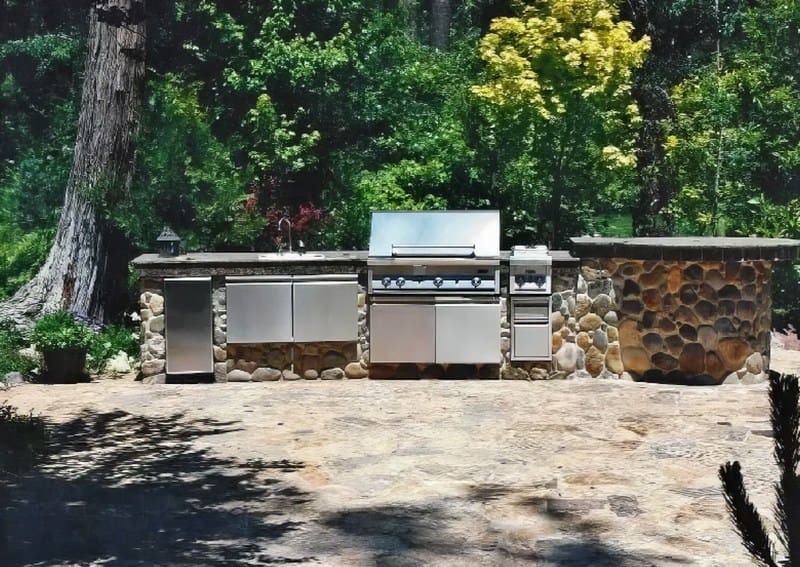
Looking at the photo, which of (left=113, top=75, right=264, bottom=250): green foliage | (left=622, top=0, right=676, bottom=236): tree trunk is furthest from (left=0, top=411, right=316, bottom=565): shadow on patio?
(left=622, top=0, right=676, bottom=236): tree trunk

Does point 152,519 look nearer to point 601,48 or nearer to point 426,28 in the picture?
point 601,48

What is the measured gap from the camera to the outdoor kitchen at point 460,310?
27.8 ft

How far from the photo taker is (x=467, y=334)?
862cm

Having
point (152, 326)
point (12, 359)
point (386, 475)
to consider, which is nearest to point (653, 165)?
point (152, 326)

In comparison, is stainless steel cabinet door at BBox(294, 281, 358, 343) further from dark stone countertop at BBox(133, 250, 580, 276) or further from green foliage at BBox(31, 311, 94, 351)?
green foliage at BBox(31, 311, 94, 351)

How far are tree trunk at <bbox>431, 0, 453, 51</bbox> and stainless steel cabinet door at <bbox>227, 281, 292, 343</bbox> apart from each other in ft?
37.6

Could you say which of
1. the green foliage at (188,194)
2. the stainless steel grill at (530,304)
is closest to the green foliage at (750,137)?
the stainless steel grill at (530,304)

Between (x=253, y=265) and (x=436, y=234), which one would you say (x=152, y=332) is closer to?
(x=253, y=265)

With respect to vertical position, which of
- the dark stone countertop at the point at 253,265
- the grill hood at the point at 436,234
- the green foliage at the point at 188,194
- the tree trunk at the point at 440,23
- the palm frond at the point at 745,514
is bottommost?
the palm frond at the point at 745,514

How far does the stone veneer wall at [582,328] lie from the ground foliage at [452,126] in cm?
306

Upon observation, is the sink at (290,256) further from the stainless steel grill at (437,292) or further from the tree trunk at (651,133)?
the tree trunk at (651,133)

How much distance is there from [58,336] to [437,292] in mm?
3055

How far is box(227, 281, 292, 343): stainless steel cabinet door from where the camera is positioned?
28.2 ft

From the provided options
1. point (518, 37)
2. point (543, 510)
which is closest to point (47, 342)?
point (543, 510)
